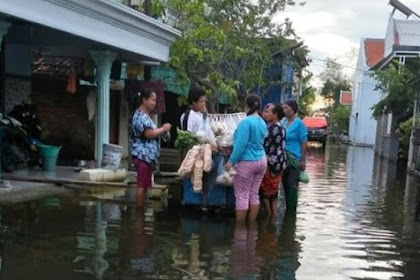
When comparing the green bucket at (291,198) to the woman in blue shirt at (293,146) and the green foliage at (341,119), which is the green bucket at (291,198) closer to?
the woman in blue shirt at (293,146)

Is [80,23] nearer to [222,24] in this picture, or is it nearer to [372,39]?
[222,24]

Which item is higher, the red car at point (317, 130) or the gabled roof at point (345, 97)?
the gabled roof at point (345, 97)

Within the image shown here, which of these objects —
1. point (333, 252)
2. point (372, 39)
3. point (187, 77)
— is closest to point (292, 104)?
point (333, 252)

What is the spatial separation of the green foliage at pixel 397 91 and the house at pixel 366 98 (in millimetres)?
18826

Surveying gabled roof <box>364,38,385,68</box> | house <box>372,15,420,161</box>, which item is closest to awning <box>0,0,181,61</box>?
house <box>372,15,420,161</box>

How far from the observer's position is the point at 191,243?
673cm

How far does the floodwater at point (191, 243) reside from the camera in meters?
5.54

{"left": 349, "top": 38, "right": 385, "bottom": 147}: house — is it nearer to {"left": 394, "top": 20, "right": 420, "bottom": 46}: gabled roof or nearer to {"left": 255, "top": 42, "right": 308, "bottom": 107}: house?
{"left": 394, "top": 20, "right": 420, "bottom": 46}: gabled roof

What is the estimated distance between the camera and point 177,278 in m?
5.24

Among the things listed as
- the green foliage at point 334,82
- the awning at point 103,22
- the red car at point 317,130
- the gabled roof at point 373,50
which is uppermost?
the gabled roof at point 373,50

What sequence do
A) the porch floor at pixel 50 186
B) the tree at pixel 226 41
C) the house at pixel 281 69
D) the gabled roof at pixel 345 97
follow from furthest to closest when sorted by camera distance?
1. the gabled roof at pixel 345 97
2. the house at pixel 281 69
3. the tree at pixel 226 41
4. the porch floor at pixel 50 186

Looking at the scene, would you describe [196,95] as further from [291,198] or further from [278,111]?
[291,198]

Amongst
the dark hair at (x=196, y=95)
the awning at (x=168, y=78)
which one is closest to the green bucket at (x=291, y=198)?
the dark hair at (x=196, y=95)

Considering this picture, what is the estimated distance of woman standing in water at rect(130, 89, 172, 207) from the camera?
7789mm
